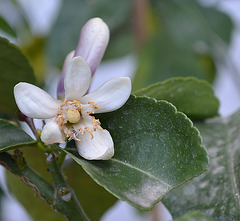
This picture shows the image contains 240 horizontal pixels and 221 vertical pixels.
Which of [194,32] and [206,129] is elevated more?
[206,129]

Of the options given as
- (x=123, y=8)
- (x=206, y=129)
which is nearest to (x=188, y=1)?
(x=123, y=8)

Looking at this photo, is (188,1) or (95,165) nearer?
(95,165)

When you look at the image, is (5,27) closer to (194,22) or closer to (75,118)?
(75,118)

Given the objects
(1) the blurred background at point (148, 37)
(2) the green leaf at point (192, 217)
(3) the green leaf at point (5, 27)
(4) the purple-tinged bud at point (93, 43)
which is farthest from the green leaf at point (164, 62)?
(2) the green leaf at point (192, 217)

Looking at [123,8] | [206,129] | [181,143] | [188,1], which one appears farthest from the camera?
[188,1]

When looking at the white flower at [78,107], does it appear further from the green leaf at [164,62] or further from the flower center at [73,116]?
the green leaf at [164,62]

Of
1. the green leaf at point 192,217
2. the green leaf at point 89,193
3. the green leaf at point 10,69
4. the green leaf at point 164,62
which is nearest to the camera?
the green leaf at point 192,217

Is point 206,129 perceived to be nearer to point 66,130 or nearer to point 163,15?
point 66,130

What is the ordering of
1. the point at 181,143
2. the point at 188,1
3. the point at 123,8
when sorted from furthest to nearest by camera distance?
the point at 188,1 < the point at 123,8 < the point at 181,143
